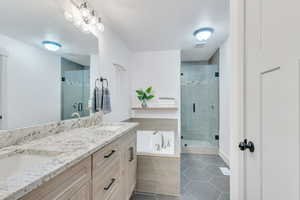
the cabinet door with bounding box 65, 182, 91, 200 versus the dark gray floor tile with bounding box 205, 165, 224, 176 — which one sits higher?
the cabinet door with bounding box 65, 182, 91, 200

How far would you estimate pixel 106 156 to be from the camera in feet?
3.42

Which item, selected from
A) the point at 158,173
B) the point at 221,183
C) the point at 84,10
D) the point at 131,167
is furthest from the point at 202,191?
the point at 84,10

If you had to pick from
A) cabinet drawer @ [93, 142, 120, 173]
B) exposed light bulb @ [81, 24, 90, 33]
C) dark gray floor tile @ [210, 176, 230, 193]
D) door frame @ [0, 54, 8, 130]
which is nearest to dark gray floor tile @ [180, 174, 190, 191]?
dark gray floor tile @ [210, 176, 230, 193]

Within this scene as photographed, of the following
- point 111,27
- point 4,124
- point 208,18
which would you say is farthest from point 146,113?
point 4,124

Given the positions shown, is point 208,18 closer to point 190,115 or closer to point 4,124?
point 190,115

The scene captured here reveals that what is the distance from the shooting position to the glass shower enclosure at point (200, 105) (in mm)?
3242

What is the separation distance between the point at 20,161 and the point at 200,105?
10.8 feet

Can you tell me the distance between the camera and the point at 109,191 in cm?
109

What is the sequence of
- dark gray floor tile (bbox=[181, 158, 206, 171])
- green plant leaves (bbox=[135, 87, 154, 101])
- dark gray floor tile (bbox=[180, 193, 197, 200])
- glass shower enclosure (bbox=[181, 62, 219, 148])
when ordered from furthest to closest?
glass shower enclosure (bbox=[181, 62, 219, 148]) → green plant leaves (bbox=[135, 87, 154, 101]) → dark gray floor tile (bbox=[181, 158, 206, 171]) → dark gray floor tile (bbox=[180, 193, 197, 200])

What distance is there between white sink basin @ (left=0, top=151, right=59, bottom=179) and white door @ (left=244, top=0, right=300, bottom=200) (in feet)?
3.90

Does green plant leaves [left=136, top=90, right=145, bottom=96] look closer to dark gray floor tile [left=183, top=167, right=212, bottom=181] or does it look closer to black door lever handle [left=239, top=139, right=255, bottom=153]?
dark gray floor tile [left=183, top=167, right=212, bottom=181]

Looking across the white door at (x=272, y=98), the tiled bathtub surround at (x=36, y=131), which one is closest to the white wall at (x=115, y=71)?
the tiled bathtub surround at (x=36, y=131)

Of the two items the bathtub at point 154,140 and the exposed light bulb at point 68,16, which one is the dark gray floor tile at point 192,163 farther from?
the exposed light bulb at point 68,16

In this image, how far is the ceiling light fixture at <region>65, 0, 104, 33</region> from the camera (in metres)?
1.44
